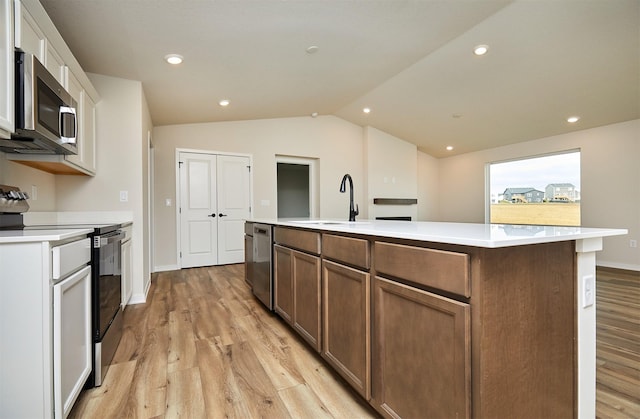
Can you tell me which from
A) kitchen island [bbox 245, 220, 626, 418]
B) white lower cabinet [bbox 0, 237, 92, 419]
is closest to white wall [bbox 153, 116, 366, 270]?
white lower cabinet [bbox 0, 237, 92, 419]

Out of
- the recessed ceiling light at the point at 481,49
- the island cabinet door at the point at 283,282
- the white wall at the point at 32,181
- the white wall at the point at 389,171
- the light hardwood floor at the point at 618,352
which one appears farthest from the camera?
the white wall at the point at 389,171

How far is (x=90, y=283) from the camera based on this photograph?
1.65 meters

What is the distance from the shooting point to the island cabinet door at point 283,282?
2.29 m

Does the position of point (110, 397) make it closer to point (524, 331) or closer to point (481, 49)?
point (524, 331)

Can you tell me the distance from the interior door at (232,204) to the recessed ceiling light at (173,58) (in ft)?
7.66

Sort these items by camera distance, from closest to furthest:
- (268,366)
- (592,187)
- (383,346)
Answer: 1. (383,346)
2. (268,366)
3. (592,187)

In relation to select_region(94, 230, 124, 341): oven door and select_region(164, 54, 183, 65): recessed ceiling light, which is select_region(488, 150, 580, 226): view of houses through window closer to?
select_region(164, 54, 183, 65): recessed ceiling light

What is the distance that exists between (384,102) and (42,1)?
14.8 ft

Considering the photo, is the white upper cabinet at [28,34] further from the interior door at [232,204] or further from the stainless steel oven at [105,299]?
the interior door at [232,204]

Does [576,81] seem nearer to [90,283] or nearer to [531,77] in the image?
[531,77]

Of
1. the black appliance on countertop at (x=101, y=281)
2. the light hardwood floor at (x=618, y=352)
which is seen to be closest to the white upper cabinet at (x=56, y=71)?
the black appliance on countertop at (x=101, y=281)

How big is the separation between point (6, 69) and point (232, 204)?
3929 mm

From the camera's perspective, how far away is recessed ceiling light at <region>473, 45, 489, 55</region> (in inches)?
137

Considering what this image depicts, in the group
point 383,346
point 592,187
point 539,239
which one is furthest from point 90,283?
point 592,187
